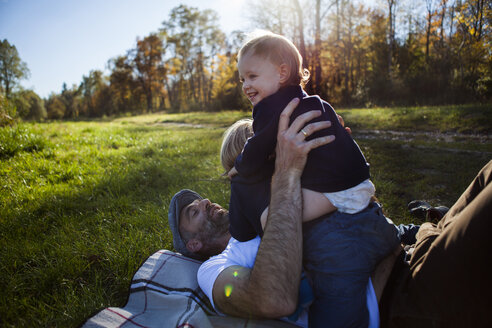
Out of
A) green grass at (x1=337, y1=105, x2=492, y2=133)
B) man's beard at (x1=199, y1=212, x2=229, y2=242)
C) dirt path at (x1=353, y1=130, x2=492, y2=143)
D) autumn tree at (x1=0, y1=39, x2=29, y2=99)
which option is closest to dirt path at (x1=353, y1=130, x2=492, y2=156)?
dirt path at (x1=353, y1=130, x2=492, y2=143)

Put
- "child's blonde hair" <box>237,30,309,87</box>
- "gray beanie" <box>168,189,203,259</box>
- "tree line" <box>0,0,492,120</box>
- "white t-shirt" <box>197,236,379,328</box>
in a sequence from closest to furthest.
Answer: "white t-shirt" <box>197,236,379,328</box> < "child's blonde hair" <box>237,30,309,87</box> < "gray beanie" <box>168,189,203,259</box> < "tree line" <box>0,0,492,120</box>

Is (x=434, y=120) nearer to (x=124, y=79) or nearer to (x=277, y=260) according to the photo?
(x=277, y=260)

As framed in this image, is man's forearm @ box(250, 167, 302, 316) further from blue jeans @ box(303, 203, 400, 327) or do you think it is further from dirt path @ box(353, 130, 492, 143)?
dirt path @ box(353, 130, 492, 143)

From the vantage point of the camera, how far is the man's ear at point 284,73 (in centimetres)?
196

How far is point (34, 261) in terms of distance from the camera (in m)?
2.56

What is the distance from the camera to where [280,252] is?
1532 millimetres

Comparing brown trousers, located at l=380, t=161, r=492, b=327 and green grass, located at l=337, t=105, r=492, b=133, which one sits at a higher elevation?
green grass, located at l=337, t=105, r=492, b=133

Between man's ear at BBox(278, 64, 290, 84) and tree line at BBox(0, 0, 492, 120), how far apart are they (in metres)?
8.83

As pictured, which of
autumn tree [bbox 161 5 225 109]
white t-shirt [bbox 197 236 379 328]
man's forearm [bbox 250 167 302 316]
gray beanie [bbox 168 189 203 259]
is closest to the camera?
man's forearm [bbox 250 167 302 316]

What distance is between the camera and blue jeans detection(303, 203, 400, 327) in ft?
4.96

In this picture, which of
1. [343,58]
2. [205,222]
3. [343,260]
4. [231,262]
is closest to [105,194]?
[205,222]

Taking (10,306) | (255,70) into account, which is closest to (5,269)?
(10,306)

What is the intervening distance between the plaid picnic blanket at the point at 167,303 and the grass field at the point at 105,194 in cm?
28

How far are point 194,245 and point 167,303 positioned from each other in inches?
22.2
